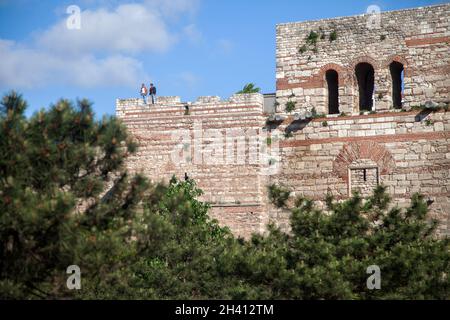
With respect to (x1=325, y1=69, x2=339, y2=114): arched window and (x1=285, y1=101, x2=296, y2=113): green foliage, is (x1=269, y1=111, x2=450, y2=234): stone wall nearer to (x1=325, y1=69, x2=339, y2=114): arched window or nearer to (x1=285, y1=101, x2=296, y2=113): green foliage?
(x1=285, y1=101, x2=296, y2=113): green foliage

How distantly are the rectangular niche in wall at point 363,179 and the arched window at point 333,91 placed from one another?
1.89m

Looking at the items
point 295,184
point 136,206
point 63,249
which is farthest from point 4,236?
point 295,184

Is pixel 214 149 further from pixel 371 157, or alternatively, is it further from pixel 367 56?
pixel 367 56

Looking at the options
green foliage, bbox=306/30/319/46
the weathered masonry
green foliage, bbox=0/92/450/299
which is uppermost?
green foliage, bbox=306/30/319/46

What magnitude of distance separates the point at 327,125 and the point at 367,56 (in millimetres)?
2143

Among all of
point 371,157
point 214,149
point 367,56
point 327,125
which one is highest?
point 367,56

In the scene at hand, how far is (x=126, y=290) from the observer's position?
17734 millimetres

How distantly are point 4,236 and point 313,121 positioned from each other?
1227 cm

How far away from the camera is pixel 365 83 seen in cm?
2642

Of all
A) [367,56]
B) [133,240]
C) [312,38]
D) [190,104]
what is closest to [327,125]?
[367,56]

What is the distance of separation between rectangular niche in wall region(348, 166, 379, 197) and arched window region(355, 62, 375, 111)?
1865 millimetres

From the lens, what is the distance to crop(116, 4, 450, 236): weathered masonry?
974 inches

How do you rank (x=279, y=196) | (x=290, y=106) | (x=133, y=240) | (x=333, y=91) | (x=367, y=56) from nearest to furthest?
(x=133, y=240) → (x=279, y=196) → (x=367, y=56) → (x=290, y=106) → (x=333, y=91)

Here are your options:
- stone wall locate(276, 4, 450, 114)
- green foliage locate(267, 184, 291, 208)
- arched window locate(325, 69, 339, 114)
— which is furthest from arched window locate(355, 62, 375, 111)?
green foliage locate(267, 184, 291, 208)
